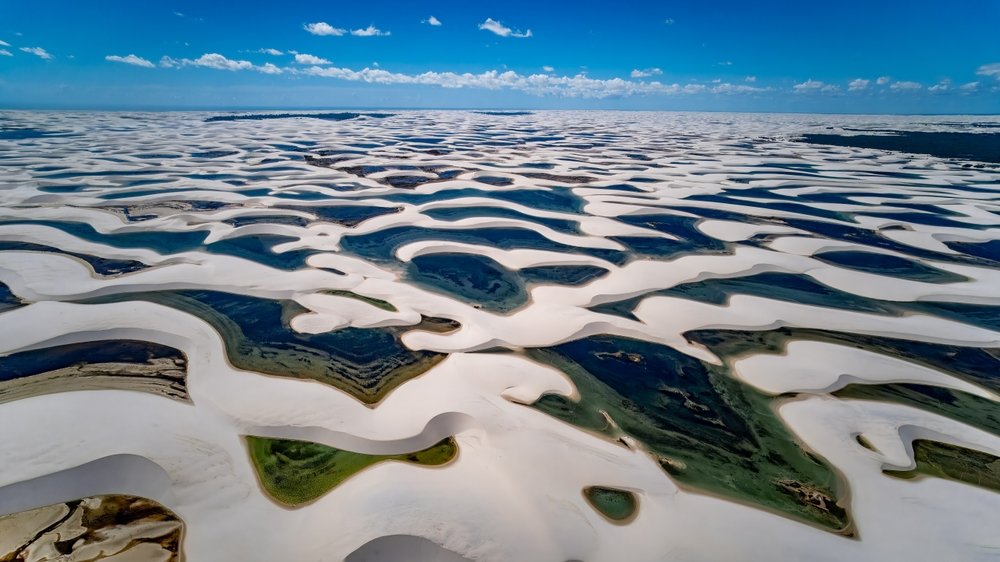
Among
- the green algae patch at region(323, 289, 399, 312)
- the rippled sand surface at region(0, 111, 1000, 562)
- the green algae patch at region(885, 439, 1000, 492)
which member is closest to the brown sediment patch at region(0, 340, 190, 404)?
the rippled sand surface at region(0, 111, 1000, 562)

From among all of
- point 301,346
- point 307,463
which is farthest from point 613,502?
point 301,346

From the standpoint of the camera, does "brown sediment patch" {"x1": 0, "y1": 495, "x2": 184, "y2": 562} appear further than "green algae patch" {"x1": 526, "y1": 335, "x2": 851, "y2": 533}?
No

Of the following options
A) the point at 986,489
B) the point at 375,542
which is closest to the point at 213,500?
the point at 375,542

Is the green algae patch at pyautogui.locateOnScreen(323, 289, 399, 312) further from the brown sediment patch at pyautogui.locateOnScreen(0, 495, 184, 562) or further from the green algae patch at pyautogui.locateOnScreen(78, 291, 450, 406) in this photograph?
the brown sediment patch at pyautogui.locateOnScreen(0, 495, 184, 562)

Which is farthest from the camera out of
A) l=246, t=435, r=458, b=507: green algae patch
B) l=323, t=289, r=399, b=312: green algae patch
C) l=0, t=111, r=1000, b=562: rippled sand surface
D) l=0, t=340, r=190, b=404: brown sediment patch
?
l=323, t=289, r=399, b=312: green algae patch

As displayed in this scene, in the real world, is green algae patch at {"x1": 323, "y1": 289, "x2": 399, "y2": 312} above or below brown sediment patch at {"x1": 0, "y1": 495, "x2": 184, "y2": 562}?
below

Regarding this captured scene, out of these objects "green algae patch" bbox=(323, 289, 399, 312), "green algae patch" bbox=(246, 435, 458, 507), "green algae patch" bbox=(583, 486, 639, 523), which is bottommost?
"green algae patch" bbox=(323, 289, 399, 312)

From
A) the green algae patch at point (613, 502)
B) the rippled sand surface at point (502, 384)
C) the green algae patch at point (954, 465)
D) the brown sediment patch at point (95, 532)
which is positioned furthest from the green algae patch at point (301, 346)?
the green algae patch at point (954, 465)

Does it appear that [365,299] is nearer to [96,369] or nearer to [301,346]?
[301,346]
